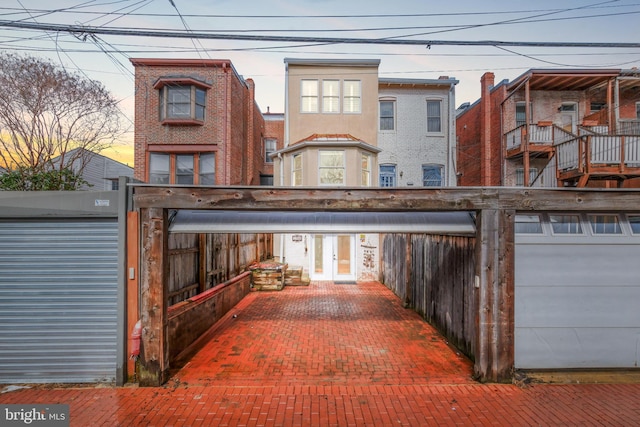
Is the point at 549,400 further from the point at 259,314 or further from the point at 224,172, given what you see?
the point at 224,172

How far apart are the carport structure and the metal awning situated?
246mm

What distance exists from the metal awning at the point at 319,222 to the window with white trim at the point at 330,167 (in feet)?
24.9

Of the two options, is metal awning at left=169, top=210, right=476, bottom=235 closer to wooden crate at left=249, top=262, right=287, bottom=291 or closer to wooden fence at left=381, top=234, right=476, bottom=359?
wooden fence at left=381, top=234, right=476, bottom=359

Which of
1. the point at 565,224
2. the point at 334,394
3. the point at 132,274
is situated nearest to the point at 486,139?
the point at 565,224

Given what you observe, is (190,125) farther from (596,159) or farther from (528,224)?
(596,159)

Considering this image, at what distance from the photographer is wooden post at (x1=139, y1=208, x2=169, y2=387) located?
5.08m

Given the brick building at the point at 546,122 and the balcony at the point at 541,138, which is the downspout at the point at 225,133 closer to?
the brick building at the point at 546,122

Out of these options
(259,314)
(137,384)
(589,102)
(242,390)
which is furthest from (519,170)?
(137,384)

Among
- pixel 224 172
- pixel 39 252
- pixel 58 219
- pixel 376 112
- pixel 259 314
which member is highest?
pixel 376 112

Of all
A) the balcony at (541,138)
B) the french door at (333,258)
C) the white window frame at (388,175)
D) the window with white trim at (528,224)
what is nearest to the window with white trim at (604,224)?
the window with white trim at (528,224)

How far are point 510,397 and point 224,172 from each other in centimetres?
1240

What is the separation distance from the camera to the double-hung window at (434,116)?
600 inches

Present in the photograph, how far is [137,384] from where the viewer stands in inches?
200

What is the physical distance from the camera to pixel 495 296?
526 cm
